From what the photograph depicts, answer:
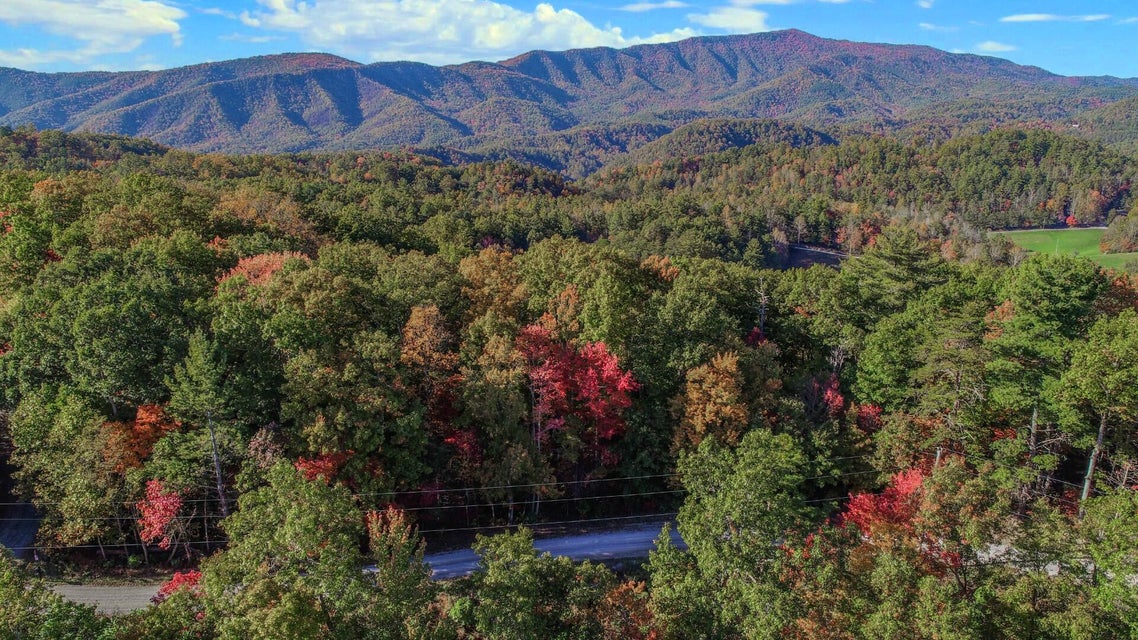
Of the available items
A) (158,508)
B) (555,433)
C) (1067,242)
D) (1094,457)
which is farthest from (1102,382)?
(1067,242)

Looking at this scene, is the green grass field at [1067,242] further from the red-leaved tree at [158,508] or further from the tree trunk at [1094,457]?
the red-leaved tree at [158,508]

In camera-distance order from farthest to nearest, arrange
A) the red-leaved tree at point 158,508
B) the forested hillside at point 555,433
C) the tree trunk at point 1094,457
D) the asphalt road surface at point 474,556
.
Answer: the tree trunk at point 1094,457 < the asphalt road surface at point 474,556 < the red-leaved tree at point 158,508 < the forested hillside at point 555,433

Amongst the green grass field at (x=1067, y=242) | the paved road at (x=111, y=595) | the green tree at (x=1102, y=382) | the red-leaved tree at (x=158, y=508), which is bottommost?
the paved road at (x=111, y=595)

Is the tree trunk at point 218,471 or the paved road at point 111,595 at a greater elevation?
the tree trunk at point 218,471

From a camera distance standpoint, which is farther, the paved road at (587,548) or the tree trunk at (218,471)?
the paved road at (587,548)

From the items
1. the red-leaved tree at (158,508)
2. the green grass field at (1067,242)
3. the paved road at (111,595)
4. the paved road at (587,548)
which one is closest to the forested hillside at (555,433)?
the red-leaved tree at (158,508)

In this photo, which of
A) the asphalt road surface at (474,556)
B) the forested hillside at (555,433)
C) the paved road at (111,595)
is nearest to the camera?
the forested hillside at (555,433)

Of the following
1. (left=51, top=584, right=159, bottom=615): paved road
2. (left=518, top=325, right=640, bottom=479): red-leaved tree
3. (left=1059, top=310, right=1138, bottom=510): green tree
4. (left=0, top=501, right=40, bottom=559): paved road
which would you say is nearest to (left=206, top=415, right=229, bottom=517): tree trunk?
(left=51, top=584, right=159, bottom=615): paved road
